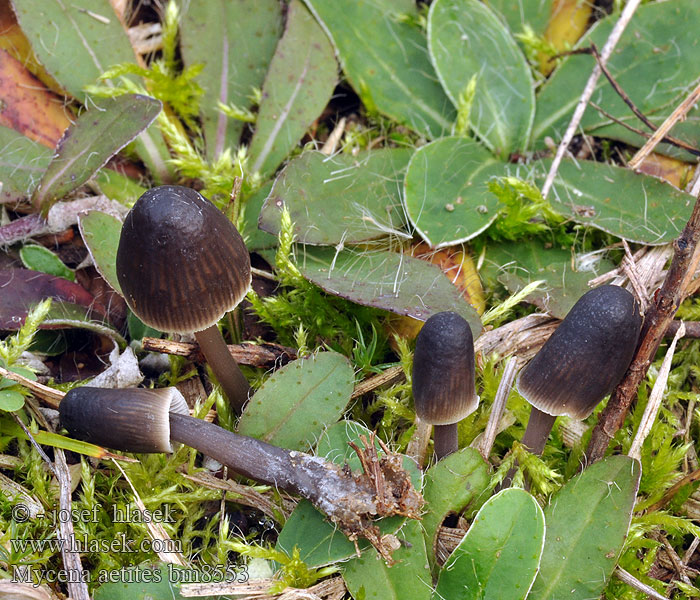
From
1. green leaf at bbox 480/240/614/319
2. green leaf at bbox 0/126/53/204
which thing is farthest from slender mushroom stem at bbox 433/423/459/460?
green leaf at bbox 0/126/53/204

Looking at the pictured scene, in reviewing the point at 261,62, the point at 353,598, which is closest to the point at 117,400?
the point at 353,598

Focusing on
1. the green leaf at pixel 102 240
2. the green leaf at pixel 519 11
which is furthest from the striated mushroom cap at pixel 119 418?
the green leaf at pixel 519 11

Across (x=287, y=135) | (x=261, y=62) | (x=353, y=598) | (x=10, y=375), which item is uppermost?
(x=261, y=62)

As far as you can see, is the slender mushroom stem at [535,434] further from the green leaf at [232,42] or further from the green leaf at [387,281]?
the green leaf at [232,42]

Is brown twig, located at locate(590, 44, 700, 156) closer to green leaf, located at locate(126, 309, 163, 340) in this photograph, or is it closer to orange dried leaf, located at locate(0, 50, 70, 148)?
green leaf, located at locate(126, 309, 163, 340)

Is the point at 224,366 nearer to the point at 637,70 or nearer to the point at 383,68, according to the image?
the point at 383,68

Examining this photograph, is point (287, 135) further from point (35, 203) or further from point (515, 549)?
point (515, 549)

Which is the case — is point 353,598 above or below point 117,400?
below

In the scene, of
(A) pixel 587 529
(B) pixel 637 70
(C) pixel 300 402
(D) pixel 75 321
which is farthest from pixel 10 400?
(B) pixel 637 70
